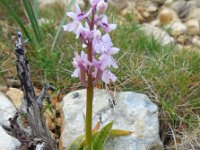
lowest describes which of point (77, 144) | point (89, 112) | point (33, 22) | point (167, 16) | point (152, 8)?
point (77, 144)

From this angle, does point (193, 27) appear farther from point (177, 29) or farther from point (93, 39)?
point (93, 39)

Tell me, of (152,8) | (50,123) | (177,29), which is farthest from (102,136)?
(152,8)

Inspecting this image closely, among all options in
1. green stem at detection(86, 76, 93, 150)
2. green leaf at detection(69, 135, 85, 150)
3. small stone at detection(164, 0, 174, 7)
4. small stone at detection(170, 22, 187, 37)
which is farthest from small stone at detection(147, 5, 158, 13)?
green stem at detection(86, 76, 93, 150)

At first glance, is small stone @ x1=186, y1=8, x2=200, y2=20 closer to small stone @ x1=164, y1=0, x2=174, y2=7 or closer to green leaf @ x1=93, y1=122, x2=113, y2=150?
small stone @ x1=164, y1=0, x2=174, y2=7

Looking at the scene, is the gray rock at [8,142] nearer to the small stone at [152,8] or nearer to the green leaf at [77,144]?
the green leaf at [77,144]

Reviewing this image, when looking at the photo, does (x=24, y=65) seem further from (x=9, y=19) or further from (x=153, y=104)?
(x=9, y=19)
